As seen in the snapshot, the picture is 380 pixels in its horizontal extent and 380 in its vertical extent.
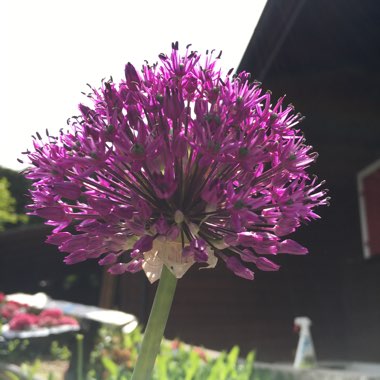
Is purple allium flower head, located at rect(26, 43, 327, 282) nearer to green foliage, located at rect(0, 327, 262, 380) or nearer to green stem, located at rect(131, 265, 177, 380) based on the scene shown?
green stem, located at rect(131, 265, 177, 380)

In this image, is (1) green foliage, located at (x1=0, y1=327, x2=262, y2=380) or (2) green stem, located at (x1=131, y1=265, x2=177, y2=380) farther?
(1) green foliage, located at (x1=0, y1=327, x2=262, y2=380)

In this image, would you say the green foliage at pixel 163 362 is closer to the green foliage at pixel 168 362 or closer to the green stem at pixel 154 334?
the green foliage at pixel 168 362

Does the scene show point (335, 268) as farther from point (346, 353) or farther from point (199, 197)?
point (199, 197)

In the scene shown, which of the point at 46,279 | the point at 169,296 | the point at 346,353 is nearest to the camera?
the point at 169,296

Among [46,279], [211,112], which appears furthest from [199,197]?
[46,279]

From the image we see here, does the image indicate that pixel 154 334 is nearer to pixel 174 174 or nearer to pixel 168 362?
pixel 174 174

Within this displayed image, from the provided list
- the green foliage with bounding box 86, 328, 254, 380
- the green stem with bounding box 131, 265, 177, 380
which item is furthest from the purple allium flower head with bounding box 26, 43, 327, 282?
the green foliage with bounding box 86, 328, 254, 380

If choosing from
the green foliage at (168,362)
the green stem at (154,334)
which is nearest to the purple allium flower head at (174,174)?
the green stem at (154,334)
